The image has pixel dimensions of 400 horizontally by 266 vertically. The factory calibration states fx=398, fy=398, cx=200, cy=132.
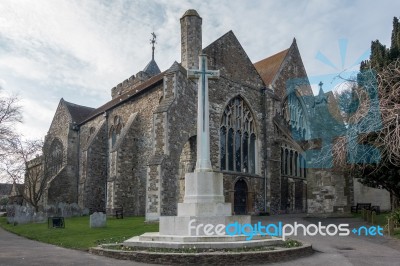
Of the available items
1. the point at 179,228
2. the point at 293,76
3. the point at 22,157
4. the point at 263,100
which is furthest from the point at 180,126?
the point at 22,157

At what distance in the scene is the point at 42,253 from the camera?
426 inches

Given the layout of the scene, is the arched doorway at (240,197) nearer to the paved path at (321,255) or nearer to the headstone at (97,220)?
the headstone at (97,220)

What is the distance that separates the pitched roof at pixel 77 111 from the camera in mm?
37750

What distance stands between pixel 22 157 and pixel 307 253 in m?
27.7

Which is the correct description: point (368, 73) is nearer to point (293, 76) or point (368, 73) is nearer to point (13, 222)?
point (293, 76)

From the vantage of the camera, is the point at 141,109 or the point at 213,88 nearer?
the point at 213,88

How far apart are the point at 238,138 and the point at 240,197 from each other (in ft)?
12.3

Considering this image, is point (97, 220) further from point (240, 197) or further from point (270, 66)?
point (270, 66)

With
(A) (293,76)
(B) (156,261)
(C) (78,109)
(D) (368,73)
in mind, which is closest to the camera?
(B) (156,261)

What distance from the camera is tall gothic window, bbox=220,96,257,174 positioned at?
80.7ft

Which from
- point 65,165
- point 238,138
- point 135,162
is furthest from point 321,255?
point 65,165

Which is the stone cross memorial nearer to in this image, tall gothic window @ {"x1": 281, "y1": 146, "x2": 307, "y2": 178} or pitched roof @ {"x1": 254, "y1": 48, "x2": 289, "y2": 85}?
pitched roof @ {"x1": 254, "y1": 48, "x2": 289, "y2": 85}

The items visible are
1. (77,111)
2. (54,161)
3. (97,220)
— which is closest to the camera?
(97,220)

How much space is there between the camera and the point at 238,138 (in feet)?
84.0
